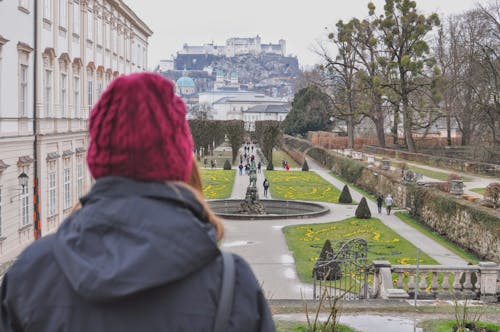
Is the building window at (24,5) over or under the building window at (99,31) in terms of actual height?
under

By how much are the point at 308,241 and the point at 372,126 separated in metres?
62.7

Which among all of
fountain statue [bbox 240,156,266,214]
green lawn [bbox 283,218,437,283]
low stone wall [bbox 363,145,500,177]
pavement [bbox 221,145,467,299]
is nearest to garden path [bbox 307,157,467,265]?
pavement [bbox 221,145,467,299]

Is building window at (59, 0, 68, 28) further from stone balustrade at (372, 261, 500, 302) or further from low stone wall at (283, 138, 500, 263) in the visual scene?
stone balustrade at (372, 261, 500, 302)

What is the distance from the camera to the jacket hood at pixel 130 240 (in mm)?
1991

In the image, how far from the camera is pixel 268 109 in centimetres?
16438

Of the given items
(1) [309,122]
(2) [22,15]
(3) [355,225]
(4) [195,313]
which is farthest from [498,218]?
(1) [309,122]

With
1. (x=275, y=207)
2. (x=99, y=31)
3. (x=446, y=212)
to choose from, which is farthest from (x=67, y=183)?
(x=446, y=212)

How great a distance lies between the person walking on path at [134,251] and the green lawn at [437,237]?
2086cm

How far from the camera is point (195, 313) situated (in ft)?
6.86

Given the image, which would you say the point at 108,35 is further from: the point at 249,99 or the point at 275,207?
the point at 249,99

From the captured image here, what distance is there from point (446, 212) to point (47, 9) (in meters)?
15.9

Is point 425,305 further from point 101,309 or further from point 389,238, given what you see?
point 389,238

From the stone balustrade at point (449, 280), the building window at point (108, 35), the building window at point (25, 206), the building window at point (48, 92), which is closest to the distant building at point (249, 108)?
the building window at point (108, 35)

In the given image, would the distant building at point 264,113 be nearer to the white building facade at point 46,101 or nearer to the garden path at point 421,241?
the garden path at point 421,241
